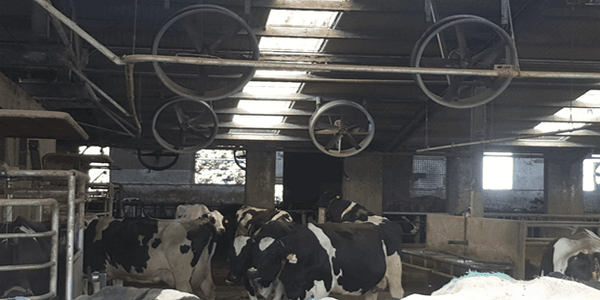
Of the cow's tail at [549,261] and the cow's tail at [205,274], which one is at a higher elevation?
the cow's tail at [549,261]

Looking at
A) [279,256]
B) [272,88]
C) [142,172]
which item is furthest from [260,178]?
[142,172]

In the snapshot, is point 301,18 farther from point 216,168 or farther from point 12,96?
point 216,168

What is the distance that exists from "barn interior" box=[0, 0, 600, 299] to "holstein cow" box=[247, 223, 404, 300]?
534 mm

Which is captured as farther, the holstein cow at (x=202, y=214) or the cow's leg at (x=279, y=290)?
the holstein cow at (x=202, y=214)

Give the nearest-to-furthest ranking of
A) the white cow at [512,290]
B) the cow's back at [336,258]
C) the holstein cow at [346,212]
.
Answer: the white cow at [512,290] < the cow's back at [336,258] < the holstein cow at [346,212]

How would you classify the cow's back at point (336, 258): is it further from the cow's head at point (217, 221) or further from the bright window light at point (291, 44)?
the cow's head at point (217, 221)

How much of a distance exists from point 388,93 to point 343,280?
4.51 meters

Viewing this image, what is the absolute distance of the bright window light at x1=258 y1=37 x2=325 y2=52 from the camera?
379 inches

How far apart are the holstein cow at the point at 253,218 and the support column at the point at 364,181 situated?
2.68 meters

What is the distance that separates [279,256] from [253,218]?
14.3 feet

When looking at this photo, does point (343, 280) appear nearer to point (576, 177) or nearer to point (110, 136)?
point (110, 136)

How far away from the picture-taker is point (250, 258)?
331 inches

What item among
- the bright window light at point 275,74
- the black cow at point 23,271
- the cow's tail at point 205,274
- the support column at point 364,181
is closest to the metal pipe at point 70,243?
the black cow at point 23,271

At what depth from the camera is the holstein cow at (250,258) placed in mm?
8195
